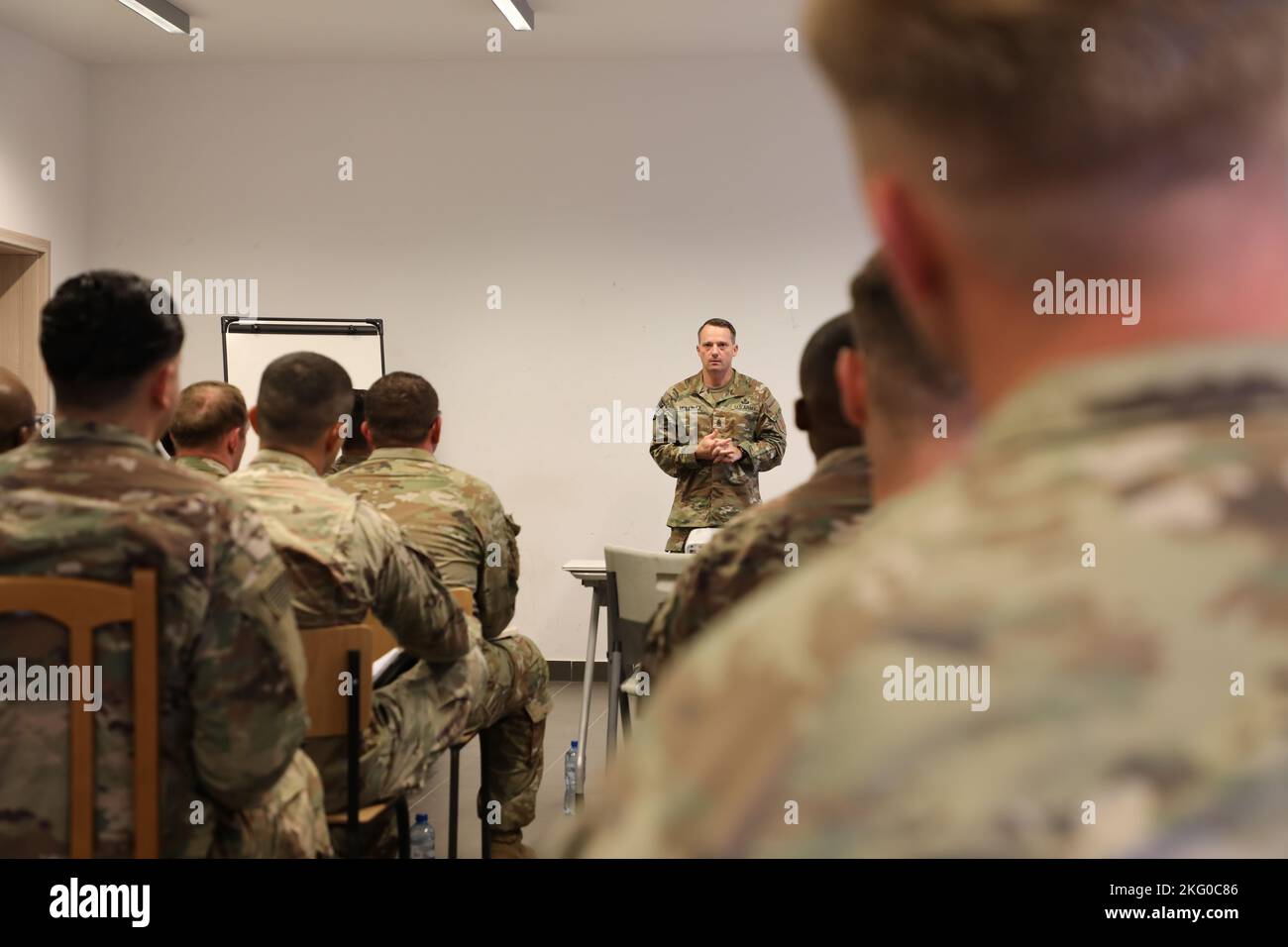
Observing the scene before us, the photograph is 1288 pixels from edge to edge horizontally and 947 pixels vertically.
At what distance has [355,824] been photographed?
2.25 meters

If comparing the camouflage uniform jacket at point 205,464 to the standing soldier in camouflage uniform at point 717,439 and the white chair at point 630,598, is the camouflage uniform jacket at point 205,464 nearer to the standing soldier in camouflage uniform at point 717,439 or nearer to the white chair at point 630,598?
the white chair at point 630,598

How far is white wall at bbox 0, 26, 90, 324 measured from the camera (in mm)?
5891

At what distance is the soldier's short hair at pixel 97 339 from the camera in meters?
1.59

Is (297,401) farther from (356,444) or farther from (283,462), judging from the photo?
(356,444)

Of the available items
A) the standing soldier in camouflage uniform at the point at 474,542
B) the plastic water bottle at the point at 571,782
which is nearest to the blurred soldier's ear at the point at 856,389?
the standing soldier in camouflage uniform at the point at 474,542

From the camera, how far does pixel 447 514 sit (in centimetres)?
303

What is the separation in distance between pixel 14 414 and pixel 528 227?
4.20 meters

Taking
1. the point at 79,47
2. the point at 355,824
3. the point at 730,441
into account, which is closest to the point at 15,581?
the point at 355,824

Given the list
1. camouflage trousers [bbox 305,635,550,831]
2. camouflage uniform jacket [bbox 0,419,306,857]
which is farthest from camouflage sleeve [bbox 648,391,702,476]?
camouflage uniform jacket [bbox 0,419,306,857]

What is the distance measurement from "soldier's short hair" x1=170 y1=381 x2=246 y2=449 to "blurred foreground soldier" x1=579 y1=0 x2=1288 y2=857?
2.77 metres

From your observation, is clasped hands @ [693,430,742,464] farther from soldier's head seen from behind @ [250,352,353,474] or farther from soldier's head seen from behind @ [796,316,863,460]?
soldier's head seen from behind @ [796,316,863,460]

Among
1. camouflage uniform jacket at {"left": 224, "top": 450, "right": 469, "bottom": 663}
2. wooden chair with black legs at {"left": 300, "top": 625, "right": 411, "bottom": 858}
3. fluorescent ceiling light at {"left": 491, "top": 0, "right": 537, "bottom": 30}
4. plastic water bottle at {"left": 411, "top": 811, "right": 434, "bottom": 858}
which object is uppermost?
fluorescent ceiling light at {"left": 491, "top": 0, "right": 537, "bottom": 30}

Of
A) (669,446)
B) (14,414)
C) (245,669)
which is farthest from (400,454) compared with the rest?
(669,446)

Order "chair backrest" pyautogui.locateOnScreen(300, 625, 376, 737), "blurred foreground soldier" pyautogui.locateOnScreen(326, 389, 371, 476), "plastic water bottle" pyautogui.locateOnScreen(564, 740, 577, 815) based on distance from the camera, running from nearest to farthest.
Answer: "chair backrest" pyautogui.locateOnScreen(300, 625, 376, 737)
"blurred foreground soldier" pyautogui.locateOnScreen(326, 389, 371, 476)
"plastic water bottle" pyautogui.locateOnScreen(564, 740, 577, 815)
